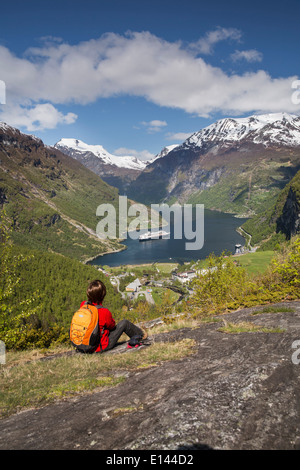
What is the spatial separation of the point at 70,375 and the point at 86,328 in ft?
4.54

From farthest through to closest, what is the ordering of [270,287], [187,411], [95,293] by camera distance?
[270,287], [95,293], [187,411]

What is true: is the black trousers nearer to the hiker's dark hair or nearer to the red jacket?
the red jacket

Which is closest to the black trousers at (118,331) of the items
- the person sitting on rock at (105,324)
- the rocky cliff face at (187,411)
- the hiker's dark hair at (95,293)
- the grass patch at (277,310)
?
the person sitting on rock at (105,324)

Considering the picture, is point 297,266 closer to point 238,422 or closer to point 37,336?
point 238,422

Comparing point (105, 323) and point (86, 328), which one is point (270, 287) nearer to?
point (105, 323)

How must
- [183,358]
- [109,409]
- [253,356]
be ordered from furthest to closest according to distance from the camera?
[183,358] → [253,356] → [109,409]

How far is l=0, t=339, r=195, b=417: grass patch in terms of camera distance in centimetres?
577

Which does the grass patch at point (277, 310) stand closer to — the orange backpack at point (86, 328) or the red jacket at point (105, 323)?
the red jacket at point (105, 323)

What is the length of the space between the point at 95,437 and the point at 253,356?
4.27 meters

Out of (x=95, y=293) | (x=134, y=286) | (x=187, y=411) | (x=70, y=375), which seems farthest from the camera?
(x=134, y=286)

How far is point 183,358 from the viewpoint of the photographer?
24.3 ft

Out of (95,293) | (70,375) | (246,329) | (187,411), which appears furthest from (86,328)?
(246,329)

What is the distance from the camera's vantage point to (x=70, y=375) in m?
6.95
